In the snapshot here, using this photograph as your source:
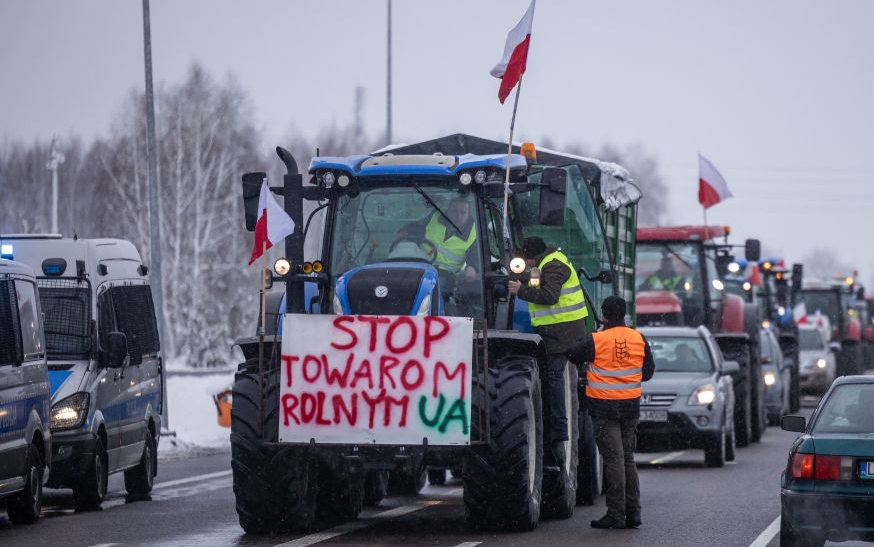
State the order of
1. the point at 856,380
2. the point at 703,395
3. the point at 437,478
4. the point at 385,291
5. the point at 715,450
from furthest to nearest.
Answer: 1. the point at 703,395
2. the point at 715,450
3. the point at 437,478
4. the point at 385,291
5. the point at 856,380

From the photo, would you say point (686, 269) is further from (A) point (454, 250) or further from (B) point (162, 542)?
(B) point (162, 542)

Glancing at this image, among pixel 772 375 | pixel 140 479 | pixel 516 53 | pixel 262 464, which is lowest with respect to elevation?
pixel 772 375

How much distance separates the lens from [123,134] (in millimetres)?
66625

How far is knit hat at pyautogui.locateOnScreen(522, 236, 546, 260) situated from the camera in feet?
47.9

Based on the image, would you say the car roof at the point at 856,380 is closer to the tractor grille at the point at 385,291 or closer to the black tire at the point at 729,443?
the tractor grille at the point at 385,291

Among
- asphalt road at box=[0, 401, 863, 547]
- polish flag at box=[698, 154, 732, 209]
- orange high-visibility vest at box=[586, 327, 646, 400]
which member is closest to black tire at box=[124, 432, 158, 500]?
asphalt road at box=[0, 401, 863, 547]

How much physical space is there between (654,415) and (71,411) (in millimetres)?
8633

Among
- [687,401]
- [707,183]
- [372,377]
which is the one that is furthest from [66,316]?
[707,183]

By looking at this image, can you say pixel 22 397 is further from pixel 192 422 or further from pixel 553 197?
pixel 192 422

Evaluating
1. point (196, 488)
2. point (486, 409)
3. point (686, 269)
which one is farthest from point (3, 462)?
point (686, 269)

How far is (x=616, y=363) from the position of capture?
14164mm

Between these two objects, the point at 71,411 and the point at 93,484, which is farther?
the point at 93,484

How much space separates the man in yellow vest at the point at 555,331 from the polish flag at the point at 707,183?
57.7ft

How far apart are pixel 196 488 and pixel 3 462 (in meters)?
5.14
